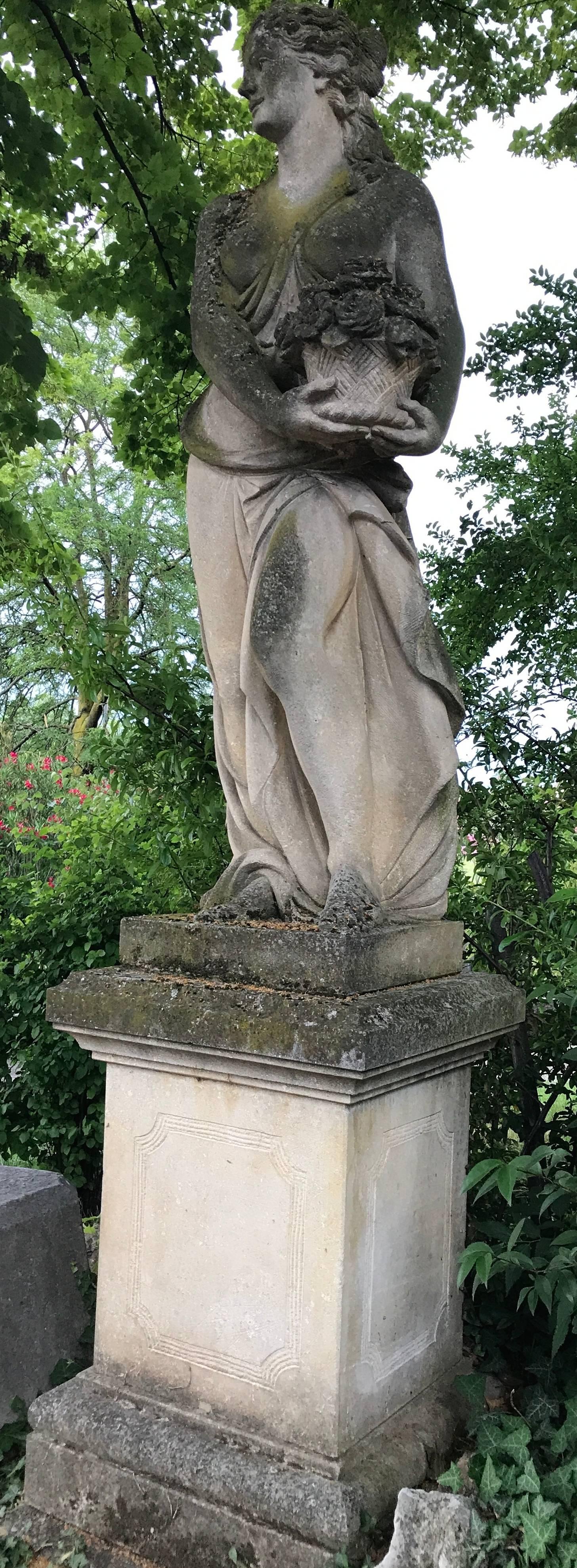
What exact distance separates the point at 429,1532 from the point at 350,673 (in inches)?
69.4

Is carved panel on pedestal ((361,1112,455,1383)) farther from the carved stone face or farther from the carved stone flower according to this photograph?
the carved stone face

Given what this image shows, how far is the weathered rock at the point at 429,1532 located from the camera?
74.9 inches

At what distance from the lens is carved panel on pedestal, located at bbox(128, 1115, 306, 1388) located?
2289 millimetres

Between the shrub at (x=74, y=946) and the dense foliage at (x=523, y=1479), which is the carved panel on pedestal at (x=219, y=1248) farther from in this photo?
the shrub at (x=74, y=946)

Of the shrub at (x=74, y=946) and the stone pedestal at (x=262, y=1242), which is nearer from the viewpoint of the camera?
the stone pedestal at (x=262, y=1242)

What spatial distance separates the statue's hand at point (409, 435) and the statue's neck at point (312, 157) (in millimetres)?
666

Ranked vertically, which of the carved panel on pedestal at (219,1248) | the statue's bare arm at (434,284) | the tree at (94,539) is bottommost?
the carved panel on pedestal at (219,1248)

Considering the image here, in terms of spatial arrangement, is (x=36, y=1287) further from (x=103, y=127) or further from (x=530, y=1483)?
(x=103, y=127)

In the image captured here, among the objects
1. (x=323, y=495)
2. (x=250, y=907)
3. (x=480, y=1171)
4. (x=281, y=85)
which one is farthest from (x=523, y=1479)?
(x=281, y=85)

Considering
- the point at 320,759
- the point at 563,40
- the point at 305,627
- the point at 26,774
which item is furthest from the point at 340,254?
the point at 26,774

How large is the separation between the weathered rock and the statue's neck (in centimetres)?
293

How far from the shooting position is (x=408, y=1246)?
249 cm

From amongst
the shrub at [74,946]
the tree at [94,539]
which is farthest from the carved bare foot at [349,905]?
the tree at [94,539]

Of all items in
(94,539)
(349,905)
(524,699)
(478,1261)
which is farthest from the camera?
(94,539)
